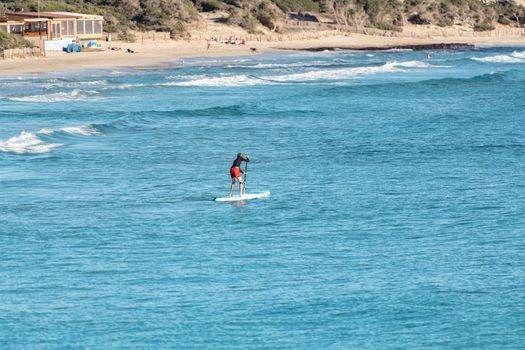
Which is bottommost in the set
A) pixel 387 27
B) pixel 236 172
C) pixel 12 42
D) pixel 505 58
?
pixel 505 58

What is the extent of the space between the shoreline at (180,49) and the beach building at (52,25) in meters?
1.90

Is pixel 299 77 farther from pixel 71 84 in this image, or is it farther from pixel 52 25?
pixel 52 25

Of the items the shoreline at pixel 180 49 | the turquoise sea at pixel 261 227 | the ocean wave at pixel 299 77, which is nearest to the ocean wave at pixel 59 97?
the turquoise sea at pixel 261 227

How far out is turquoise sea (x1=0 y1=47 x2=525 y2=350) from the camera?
2020 centimetres

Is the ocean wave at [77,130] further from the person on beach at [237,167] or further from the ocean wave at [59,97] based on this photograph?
the person on beach at [237,167]

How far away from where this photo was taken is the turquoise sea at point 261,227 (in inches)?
795

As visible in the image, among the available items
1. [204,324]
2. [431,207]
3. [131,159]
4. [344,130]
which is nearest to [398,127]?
[344,130]

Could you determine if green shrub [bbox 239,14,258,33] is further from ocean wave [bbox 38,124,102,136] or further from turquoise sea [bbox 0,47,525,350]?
ocean wave [bbox 38,124,102,136]

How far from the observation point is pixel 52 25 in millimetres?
83625

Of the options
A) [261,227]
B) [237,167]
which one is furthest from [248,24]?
[261,227]

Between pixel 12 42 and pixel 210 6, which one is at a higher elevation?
pixel 210 6

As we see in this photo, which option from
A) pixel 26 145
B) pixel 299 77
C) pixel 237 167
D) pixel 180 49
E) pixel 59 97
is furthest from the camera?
pixel 180 49

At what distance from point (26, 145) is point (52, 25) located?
45285 millimetres

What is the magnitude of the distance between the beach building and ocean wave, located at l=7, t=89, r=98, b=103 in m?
23.8
